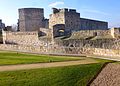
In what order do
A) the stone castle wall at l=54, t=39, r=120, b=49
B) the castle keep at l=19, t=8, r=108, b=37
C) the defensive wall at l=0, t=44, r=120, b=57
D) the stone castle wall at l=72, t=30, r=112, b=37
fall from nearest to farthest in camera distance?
the defensive wall at l=0, t=44, r=120, b=57 < the stone castle wall at l=54, t=39, r=120, b=49 < the stone castle wall at l=72, t=30, r=112, b=37 < the castle keep at l=19, t=8, r=108, b=37

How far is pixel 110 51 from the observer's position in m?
24.5

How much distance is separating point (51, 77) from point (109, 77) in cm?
296

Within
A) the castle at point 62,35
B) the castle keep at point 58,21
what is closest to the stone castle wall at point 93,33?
the castle at point 62,35

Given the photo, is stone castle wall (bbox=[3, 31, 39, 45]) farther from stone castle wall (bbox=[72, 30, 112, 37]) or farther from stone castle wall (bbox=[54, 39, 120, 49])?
stone castle wall (bbox=[54, 39, 120, 49])

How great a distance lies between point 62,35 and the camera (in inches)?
1497

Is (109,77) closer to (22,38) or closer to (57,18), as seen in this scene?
(57,18)

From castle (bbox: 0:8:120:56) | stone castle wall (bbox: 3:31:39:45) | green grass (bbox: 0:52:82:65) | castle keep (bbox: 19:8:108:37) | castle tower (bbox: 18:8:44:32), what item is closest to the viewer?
green grass (bbox: 0:52:82:65)

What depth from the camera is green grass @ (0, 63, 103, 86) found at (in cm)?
1511

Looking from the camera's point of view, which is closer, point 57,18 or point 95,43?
point 95,43

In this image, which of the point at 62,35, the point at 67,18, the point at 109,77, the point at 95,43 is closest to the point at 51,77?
the point at 109,77

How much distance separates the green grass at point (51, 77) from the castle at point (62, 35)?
7.50 metres

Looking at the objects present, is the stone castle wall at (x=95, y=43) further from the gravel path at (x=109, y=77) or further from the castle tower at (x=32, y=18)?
the castle tower at (x=32, y=18)

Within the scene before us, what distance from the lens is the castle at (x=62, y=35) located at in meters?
28.0

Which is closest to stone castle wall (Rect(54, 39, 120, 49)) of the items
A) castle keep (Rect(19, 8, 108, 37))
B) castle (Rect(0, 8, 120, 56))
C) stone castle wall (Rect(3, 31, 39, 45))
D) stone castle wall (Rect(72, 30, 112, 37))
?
castle (Rect(0, 8, 120, 56))
